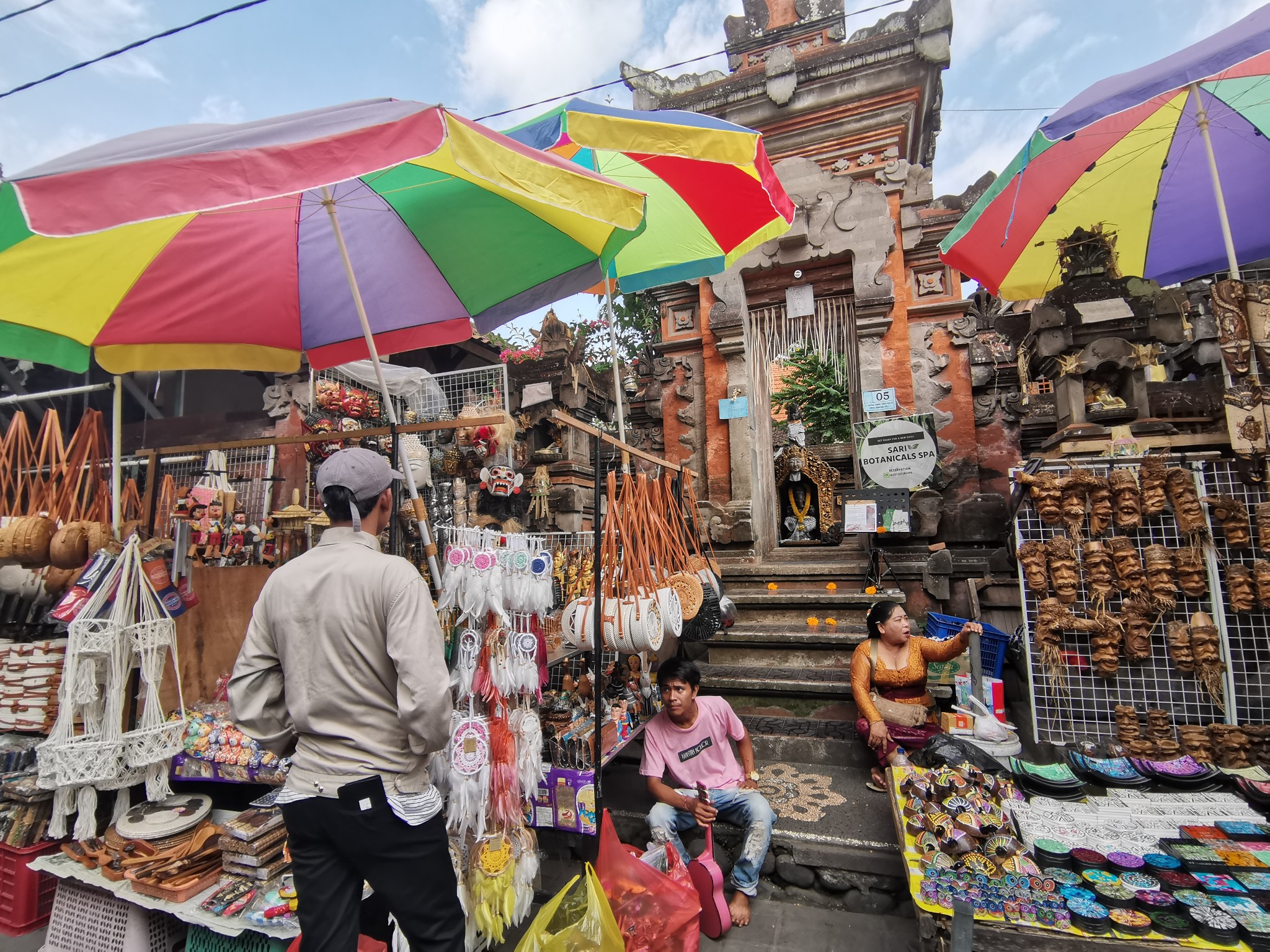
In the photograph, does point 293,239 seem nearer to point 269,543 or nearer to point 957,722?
point 269,543

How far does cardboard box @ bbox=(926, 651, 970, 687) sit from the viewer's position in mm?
4469

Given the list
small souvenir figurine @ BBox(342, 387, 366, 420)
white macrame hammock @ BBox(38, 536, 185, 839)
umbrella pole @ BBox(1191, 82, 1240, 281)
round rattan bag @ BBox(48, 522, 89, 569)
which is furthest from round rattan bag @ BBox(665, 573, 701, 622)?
small souvenir figurine @ BBox(342, 387, 366, 420)

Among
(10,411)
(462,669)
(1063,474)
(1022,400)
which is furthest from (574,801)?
(10,411)

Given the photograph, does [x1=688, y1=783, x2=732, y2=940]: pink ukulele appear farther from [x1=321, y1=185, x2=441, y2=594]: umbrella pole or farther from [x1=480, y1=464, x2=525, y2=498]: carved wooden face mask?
[x1=480, y1=464, x2=525, y2=498]: carved wooden face mask

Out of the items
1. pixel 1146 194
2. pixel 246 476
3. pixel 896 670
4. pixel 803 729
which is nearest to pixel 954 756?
pixel 896 670

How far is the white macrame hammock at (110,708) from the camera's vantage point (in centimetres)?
311

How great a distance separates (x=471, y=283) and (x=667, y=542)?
200cm

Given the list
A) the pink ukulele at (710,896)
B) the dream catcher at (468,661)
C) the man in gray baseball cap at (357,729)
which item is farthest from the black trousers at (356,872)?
the pink ukulele at (710,896)

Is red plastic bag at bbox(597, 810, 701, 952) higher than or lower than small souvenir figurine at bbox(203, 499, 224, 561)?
lower

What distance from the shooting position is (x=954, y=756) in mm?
3428

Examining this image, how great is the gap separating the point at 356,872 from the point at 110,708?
213 centimetres

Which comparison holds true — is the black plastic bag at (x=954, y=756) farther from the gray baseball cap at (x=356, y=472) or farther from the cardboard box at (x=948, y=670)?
the gray baseball cap at (x=356, y=472)

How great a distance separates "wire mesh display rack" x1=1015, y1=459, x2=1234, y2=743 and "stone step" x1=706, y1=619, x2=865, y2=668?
1368mm

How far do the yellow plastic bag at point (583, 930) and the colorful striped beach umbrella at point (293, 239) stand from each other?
258 centimetres
